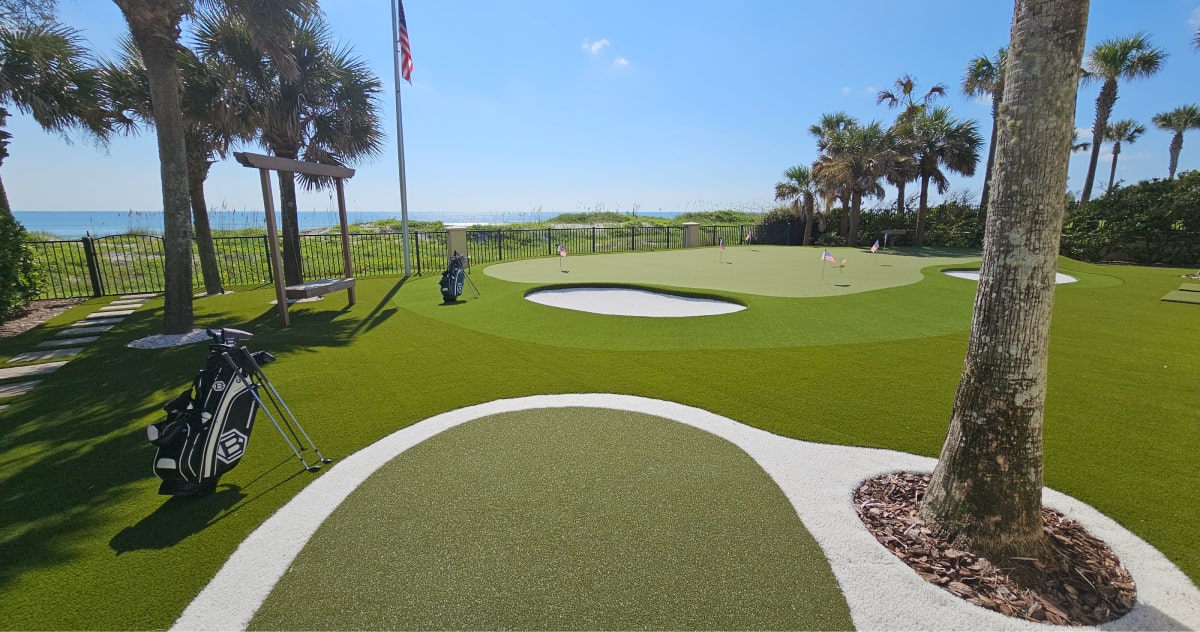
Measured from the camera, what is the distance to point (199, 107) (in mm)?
9906

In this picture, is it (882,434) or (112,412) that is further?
(112,412)

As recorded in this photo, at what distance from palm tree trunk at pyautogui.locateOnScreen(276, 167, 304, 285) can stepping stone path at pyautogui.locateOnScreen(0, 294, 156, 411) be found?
2.80 meters

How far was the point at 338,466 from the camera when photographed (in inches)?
143

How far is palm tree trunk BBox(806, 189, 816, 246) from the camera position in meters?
25.0

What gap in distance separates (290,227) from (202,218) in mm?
1730

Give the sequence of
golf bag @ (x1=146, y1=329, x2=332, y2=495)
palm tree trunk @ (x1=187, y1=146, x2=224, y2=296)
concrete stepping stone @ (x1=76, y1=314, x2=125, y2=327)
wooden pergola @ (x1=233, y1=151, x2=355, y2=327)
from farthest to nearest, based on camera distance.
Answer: palm tree trunk @ (x1=187, y1=146, x2=224, y2=296) < concrete stepping stone @ (x1=76, y1=314, x2=125, y2=327) < wooden pergola @ (x1=233, y1=151, x2=355, y2=327) < golf bag @ (x1=146, y1=329, x2=332, y2=495)

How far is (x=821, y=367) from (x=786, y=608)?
4090 mm

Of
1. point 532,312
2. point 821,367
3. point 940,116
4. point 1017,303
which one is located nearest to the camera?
point 1017,303

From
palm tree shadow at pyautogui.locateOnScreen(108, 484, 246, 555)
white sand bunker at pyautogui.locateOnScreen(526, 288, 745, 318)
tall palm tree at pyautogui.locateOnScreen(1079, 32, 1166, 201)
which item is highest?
tall palm tree at pyautogui.locateOnScreen(1079, 32, 1166, 201)

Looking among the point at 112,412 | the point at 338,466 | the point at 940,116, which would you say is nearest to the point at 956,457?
the point at 338,466

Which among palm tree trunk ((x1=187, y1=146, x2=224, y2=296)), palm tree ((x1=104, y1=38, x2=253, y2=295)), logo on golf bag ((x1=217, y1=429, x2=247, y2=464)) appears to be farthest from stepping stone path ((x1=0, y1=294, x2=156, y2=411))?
logo on golf bag ((x1=217, y1=429, x2=247, y2=464))

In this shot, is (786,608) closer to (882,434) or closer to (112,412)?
(882,434)

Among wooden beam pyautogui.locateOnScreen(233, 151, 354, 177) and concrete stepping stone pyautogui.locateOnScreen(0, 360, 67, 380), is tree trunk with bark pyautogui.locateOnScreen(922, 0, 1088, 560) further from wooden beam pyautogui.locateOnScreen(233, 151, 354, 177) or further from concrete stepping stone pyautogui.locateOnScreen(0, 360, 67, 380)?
concrete stepping stone pyautogui.locateOnScreen(0, 360, 67, 380)

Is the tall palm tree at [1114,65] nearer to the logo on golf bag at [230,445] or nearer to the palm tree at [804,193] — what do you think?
the palm tree at [804,193]
